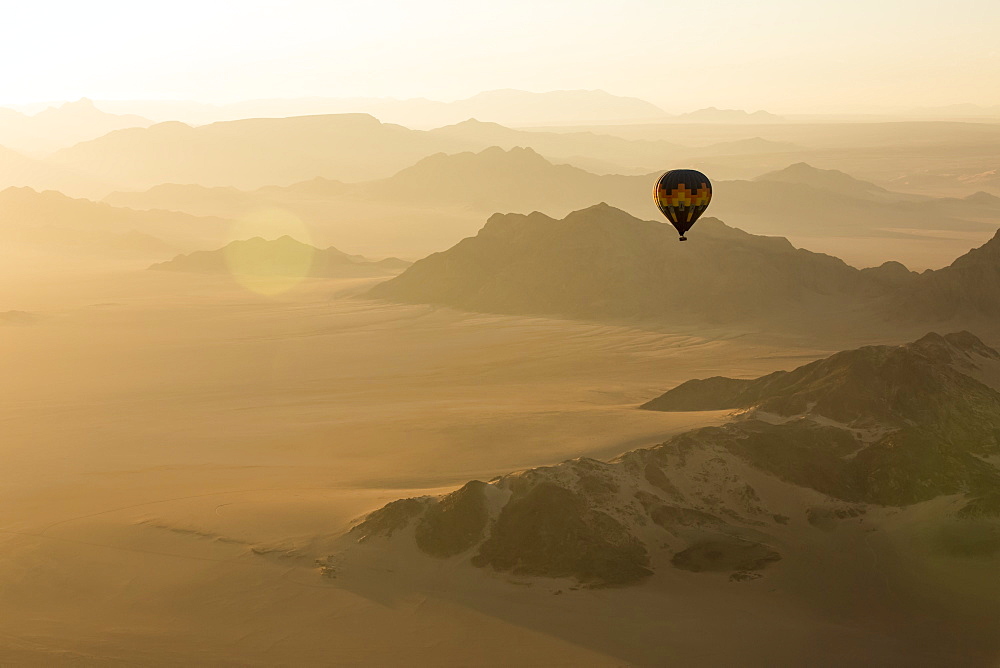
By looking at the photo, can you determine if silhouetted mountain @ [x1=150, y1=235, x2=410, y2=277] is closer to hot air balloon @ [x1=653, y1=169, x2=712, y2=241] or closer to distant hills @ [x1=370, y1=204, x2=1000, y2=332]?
Result: distant hills @ [x1=370, y1=204, x2=1000, y2=332]

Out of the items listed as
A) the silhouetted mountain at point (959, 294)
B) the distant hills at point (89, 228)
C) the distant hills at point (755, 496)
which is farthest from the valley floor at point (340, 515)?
the distant hills at point (89, 228)

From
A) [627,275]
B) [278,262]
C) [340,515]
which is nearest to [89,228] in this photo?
[278,262]

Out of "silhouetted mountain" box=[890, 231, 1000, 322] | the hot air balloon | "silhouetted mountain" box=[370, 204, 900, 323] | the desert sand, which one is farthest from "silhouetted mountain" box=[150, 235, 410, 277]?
the hot air balloon

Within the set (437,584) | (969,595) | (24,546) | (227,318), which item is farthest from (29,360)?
(969,595)

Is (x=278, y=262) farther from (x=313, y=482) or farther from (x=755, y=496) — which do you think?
(x=755, y=496)

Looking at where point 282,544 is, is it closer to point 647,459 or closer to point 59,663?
point 59,663

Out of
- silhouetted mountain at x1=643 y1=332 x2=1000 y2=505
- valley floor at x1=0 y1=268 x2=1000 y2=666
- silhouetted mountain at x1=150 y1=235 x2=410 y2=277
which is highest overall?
silhouetted mountain at x1=150 y1=235 x2=410 y2=277

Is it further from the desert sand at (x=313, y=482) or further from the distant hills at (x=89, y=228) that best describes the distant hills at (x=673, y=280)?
the distant hills at (x=89, y=228)
